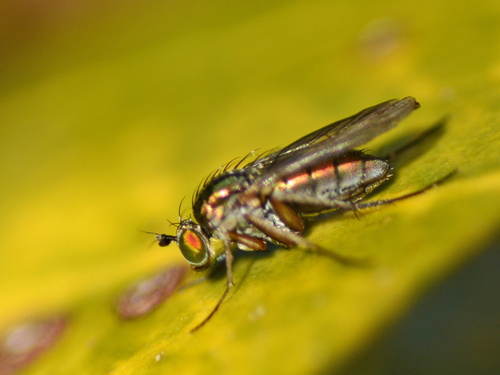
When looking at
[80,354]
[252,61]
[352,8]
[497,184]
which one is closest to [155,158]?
[252,61]

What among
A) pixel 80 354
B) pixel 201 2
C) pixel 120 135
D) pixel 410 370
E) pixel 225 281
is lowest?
pixel 410 370

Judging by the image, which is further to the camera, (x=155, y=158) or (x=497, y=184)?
(x=155, y=158)

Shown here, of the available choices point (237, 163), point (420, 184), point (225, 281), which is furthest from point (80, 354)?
point (420, 184)

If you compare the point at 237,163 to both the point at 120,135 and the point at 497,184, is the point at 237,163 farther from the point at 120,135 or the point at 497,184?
the point at 497,184

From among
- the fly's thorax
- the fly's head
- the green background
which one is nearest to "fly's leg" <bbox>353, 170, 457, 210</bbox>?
the green background

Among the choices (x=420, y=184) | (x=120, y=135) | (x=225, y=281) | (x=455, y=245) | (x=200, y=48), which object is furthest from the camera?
(x=200, y=48)

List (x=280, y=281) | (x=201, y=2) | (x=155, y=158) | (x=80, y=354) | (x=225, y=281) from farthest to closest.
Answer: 1. (x=201, y=2)
2. (x=155, y=158)
3. (x=225, y=281)
4. (x=80, y=354)
5. (x=280, y=281)

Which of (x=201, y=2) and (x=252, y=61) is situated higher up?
(x=201, y=2)

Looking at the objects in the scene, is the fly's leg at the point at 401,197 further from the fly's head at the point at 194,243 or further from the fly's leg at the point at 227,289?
the fly's head at the point at 194,243
